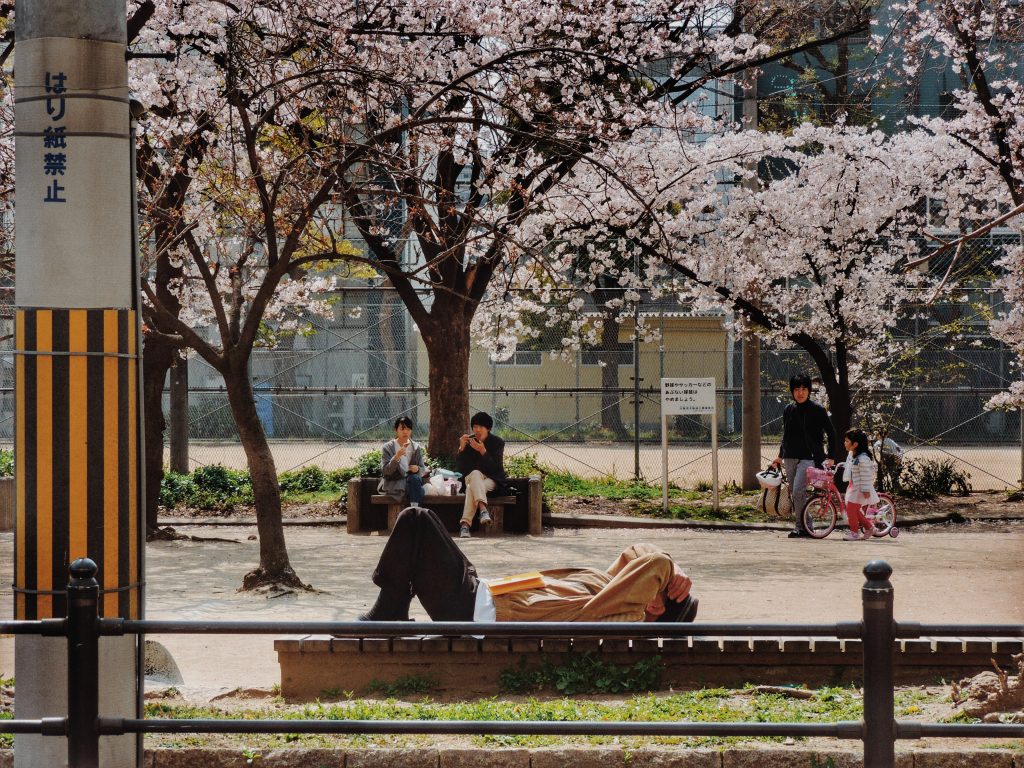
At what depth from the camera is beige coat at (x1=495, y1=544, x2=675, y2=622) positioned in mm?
6543

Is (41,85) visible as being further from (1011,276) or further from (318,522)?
(1011,276)

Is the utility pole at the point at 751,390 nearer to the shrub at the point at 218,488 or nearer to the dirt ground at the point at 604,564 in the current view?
the dirt ground at the point at 604,564

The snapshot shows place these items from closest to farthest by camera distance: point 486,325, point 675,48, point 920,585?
point 920,585 < point 675,48 < point 486,325

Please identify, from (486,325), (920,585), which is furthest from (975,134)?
(920,585)

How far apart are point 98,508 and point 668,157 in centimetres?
1656

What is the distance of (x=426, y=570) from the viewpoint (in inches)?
260

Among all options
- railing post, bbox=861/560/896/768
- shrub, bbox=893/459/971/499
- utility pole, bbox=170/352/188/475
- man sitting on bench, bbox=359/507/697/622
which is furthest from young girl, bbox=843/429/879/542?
railing post, bbox=861/560/896/768

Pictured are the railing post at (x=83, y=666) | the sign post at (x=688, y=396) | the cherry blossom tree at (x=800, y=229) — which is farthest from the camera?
the cherry blossom tree at (x=800, y=229)

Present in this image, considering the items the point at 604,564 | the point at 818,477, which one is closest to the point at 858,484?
the point at 818,477

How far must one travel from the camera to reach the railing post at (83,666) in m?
3.78

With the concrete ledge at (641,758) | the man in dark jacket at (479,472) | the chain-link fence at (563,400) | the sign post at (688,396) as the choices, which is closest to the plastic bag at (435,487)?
the man in dark jacket at (479,472)

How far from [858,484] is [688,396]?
4133mm

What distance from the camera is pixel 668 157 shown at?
1973 centimetres

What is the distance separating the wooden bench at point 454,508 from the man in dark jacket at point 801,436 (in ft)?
12.0
